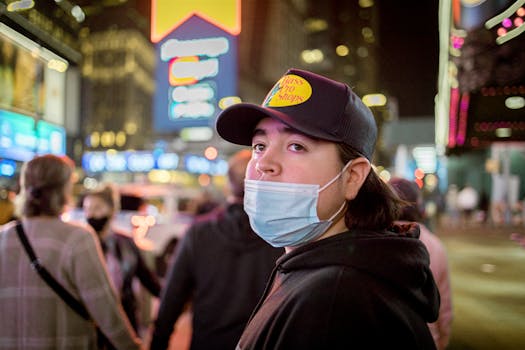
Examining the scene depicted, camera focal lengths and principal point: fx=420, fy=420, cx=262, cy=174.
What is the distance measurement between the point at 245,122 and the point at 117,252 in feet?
9.24

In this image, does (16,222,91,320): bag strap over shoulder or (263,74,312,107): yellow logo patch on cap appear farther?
(16,222,91,320): bag strap over shoulder

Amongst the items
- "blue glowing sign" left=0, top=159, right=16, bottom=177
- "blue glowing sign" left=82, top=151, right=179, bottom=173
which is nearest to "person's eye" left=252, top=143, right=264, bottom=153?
"blue glowing sign" left=0, top=159, right=16, bottom=177

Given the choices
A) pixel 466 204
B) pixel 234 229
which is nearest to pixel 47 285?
pixel 234 229

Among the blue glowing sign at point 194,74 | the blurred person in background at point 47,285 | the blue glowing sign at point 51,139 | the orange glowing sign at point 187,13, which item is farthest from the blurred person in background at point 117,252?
the blue glowing sign at point 194,74

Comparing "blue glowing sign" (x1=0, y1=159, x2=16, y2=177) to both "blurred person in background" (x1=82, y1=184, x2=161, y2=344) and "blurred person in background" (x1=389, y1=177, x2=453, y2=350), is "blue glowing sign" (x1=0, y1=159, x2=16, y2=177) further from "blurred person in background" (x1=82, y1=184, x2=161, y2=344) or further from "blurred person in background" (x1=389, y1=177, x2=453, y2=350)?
"blurred person in background" (x1=389, y1=177, x2=453, y2=350)

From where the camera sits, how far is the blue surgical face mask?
155 cm

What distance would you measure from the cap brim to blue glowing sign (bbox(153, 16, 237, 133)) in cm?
443

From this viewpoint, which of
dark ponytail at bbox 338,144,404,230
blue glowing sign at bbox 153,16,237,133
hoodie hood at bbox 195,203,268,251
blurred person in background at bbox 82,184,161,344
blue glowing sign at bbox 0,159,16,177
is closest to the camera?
dark ponytail at bbox 338,144,404,230

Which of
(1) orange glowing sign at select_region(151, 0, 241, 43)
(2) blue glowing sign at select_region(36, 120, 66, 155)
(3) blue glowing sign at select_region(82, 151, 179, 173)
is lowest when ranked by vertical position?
(2) blue glowing sign at select_region(36, 120, 66, 155)

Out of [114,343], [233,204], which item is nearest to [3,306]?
[114,343]

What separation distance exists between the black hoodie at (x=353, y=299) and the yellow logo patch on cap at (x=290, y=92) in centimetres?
51

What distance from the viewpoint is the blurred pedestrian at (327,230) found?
115 cm

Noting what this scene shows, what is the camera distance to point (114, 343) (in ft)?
8.54

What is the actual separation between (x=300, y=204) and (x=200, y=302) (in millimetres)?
1658
